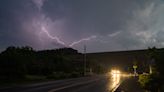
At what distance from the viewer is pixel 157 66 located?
25078mm

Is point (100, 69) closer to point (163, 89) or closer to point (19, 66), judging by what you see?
point (19, 66)

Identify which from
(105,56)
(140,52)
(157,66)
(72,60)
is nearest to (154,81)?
(157,66)

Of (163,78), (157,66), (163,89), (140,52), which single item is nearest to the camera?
(163,89)

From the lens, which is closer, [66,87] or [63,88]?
[63,88]

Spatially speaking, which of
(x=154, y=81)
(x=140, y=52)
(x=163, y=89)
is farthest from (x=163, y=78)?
(x=140, y=52)

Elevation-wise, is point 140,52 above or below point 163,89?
above

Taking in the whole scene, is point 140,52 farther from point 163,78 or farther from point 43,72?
point 163,78

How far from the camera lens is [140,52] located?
99062 mm

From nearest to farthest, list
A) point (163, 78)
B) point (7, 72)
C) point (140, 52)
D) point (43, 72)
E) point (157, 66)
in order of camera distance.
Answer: point (163, 78)
point (157, 66)
point (7, 72)
point (43, 72)
point (140, 52)

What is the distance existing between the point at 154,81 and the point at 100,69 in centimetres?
9678

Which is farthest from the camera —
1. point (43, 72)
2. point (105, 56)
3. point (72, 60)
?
point (72, 60)

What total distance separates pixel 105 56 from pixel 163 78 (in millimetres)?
85607

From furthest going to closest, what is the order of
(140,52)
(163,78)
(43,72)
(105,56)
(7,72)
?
(105,56), (140,52), (43,72), (7,72), (163,78)

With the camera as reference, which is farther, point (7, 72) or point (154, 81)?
point (7, 72)
